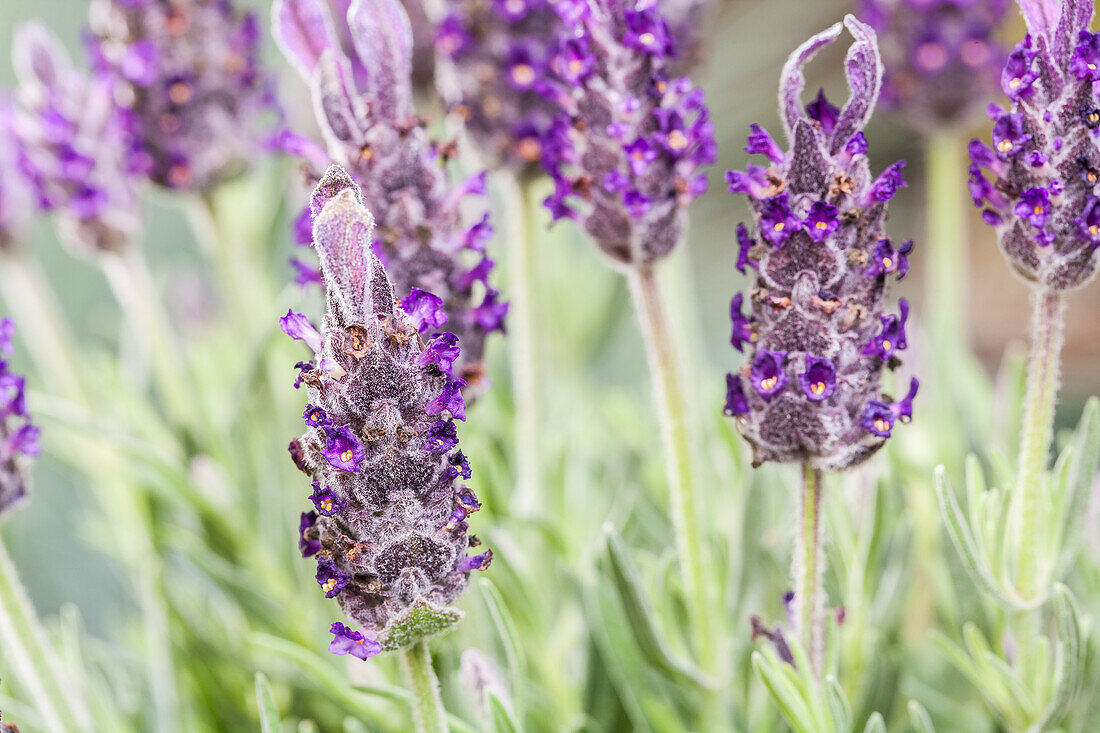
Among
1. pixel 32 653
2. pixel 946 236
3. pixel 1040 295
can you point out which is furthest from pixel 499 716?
pixel 946 236

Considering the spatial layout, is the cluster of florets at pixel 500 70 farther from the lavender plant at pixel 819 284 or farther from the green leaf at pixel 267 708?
the green leaf at pixel 267 708

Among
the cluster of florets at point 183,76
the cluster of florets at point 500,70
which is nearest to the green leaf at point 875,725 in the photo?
the cluster of florets at point 500,70

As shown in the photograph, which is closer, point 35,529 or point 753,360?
point 753,360

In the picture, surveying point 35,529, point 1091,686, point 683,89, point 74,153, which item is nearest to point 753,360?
point 683,89

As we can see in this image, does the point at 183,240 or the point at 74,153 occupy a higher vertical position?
the point at 183,240

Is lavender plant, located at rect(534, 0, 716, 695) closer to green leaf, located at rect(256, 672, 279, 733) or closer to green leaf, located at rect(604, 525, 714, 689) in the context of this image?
green leaf, located at rect(604, 525, 714, 689)

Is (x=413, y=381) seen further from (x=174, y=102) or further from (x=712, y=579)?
(x=174, y=102)
